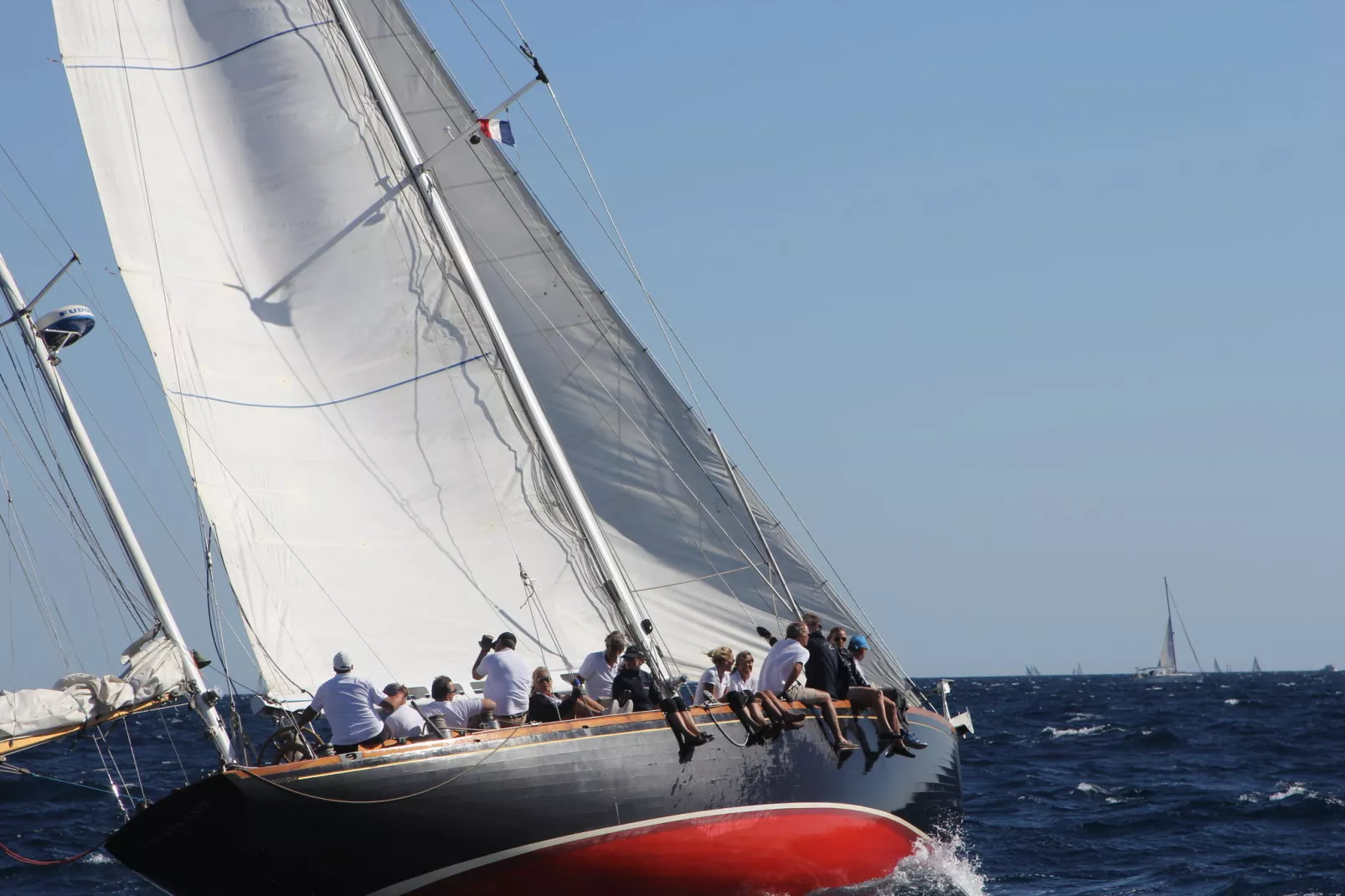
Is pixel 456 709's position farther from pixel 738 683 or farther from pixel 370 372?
pixel 370 372

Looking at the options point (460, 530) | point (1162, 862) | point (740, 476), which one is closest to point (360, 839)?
point (460, 530)

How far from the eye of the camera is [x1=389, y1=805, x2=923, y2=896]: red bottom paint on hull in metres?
11.3

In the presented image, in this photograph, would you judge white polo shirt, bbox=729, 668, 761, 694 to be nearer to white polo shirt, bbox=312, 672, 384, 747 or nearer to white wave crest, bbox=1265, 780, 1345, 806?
white polo shirt, bbox=312, 672, 384, 747

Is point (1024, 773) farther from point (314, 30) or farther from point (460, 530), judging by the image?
point (314, 30)

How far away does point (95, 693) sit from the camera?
11.7 m

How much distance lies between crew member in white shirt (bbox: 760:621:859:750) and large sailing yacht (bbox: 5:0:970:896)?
9.9 inches

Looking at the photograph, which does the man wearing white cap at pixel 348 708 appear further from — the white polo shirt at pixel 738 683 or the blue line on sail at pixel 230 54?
the blue line on sail at pixel 230 54

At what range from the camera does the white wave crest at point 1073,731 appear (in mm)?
38066

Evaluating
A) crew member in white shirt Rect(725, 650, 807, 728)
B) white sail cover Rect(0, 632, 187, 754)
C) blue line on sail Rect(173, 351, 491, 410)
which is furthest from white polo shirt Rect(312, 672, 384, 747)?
blue line on sail Rect(173, 351, 491, 410)

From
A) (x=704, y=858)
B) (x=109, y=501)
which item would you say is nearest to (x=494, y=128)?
(x=109, y=501)

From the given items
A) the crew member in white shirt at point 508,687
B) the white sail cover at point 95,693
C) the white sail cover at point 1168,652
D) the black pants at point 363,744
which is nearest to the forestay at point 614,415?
the crew member in white shirt at point 508,687

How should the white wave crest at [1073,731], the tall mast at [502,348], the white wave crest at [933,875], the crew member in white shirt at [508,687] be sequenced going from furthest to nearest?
the white wave crest at [1073,731] → the white wave crest at [933,875] → the tall mast at [502,348] → the crew member in white shirt at [508,687]

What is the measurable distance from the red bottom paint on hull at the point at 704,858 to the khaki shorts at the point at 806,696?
37.5 inches

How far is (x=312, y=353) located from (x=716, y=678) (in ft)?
17.2
